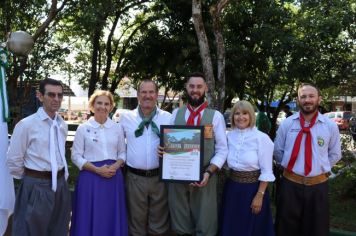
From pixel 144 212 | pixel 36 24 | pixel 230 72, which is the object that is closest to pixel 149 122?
pixel 144 212

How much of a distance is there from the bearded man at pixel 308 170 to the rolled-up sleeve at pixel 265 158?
0.33 m

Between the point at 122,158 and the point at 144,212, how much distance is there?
0.65m

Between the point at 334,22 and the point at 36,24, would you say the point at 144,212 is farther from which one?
the point at 36,24

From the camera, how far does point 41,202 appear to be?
4348 mm

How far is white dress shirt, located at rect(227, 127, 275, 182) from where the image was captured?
4605 millimetres

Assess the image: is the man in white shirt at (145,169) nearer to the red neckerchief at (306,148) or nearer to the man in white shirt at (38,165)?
the man in white shirt at (38,165)

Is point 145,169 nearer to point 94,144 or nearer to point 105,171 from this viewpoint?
point 105,171

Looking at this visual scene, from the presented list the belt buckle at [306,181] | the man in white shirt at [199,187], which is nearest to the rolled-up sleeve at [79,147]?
the man in white shirt at [199,187]

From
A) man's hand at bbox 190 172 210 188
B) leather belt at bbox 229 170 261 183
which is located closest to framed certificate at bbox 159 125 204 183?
man's hand at bbox 190 172 210 188

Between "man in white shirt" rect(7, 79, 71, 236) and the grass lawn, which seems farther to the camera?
the grass lawn

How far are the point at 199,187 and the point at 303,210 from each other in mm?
1163

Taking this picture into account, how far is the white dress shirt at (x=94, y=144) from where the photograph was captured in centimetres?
473

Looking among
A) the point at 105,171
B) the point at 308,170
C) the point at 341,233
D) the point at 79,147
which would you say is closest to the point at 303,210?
the point at 308,170

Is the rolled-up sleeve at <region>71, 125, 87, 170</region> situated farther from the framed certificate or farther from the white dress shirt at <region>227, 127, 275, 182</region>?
the white dress shirt at <region>227, 127, 275, 182</region>
